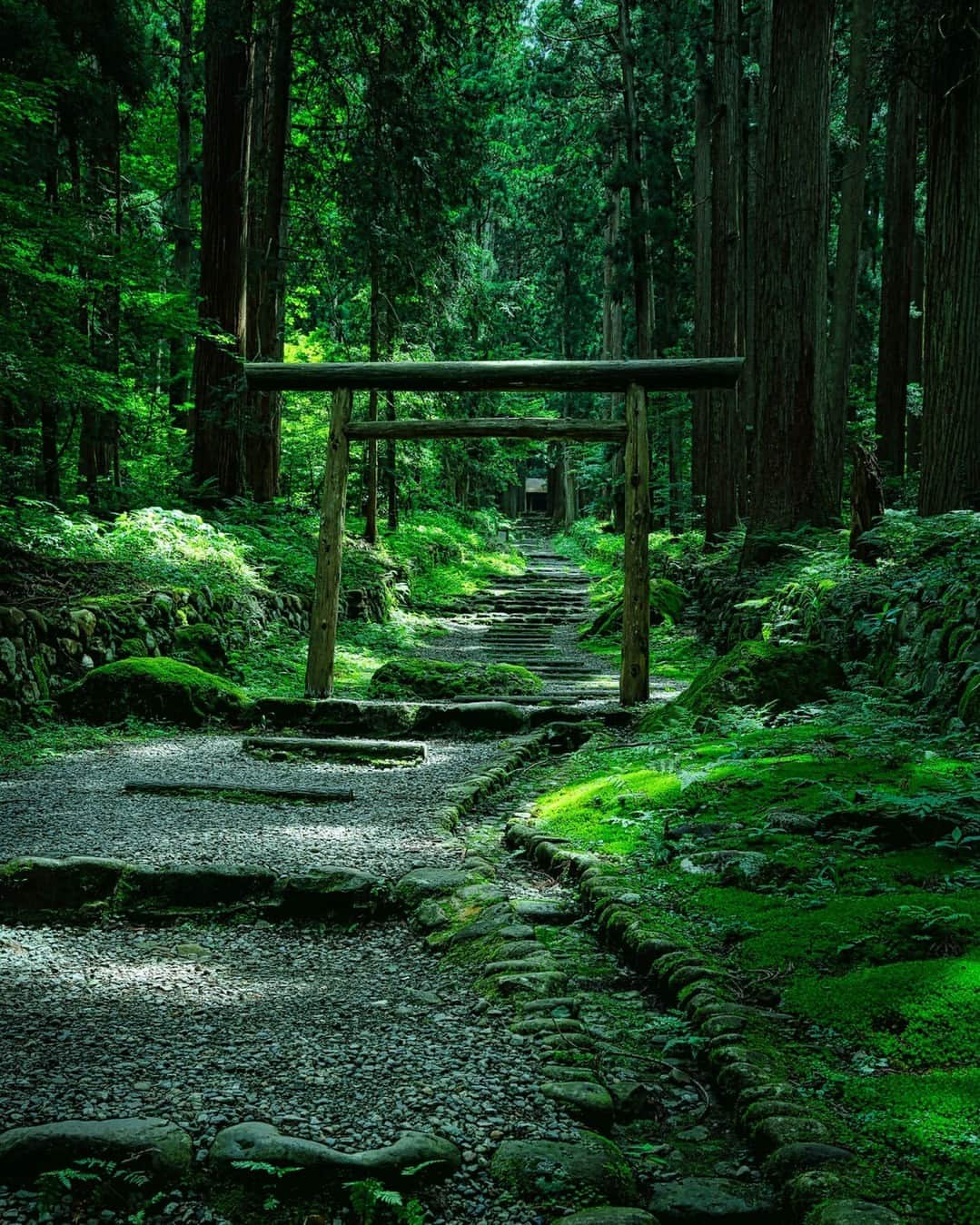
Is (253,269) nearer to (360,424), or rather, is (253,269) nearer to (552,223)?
(360,424)

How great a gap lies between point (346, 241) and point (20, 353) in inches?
273

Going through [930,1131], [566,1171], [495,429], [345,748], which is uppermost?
[495,429]

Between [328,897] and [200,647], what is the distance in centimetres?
599

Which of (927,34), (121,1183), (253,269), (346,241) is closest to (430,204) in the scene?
(346,241)

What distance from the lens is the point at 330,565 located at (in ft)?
29.8

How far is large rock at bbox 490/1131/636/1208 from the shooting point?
200cm

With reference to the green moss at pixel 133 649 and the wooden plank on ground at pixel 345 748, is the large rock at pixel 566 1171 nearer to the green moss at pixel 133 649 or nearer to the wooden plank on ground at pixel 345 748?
the wooden plank on ground at pixel 345 748

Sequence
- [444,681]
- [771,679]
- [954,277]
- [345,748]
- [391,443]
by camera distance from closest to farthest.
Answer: [771,679] < [345,748] < [954,277] < [444,681] < [391,443]

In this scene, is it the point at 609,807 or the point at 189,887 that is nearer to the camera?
the point at 189,887

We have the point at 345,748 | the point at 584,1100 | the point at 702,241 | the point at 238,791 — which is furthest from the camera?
the point at 702,241

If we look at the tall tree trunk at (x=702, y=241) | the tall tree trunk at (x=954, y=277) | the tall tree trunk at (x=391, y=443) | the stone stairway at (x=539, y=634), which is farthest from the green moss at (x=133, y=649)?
the tall tree trunk at (x=702, y=241)

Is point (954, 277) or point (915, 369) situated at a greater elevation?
point (915, 369)

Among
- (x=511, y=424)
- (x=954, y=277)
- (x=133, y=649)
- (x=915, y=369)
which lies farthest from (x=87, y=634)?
(x=915, y=369)

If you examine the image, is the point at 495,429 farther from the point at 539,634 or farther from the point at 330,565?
the point at 539,634
